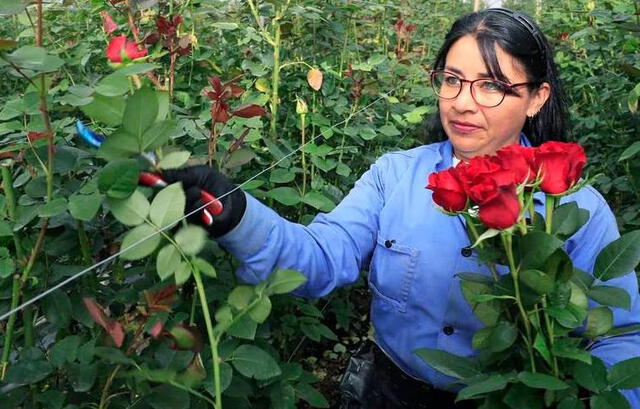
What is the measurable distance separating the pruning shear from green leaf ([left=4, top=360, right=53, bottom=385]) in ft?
0.99

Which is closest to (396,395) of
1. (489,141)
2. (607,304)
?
(489,141)

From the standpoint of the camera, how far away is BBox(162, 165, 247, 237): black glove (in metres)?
0.90

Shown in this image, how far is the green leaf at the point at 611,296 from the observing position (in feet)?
2.80

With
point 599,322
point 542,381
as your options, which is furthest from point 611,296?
point 542,381

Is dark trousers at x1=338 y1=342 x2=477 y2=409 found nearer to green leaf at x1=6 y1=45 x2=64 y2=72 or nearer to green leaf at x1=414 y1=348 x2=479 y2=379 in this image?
green leaf at x1=414 y1=348 x2=479 y2=379

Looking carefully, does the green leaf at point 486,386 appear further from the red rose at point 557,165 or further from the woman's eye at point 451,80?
the woman's eye at point 451,80

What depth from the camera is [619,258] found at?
0.90 m

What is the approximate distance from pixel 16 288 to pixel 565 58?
2879 millimetres

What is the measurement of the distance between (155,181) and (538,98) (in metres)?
0.87

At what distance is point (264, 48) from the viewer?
1906 mm

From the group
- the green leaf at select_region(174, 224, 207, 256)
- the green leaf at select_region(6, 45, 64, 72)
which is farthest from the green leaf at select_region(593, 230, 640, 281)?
the green leaf at select_region(6, 45, 64, 72)

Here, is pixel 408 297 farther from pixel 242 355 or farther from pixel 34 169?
pixel 34 169

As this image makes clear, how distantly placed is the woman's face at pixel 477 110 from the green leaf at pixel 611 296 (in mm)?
481

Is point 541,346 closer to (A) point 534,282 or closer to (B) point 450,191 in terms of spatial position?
(A) point 534,282
